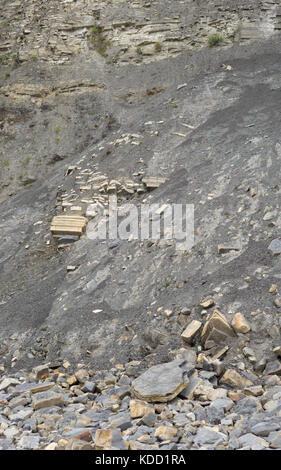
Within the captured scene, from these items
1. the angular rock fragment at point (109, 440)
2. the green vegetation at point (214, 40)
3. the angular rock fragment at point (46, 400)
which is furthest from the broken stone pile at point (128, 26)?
the angular rock fragment at point (109, 440)

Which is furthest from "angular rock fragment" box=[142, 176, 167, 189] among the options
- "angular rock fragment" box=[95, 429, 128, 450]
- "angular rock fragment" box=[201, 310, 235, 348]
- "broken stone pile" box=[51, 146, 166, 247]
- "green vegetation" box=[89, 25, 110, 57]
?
"green vegetation" box=[89, 25, 110, 57]

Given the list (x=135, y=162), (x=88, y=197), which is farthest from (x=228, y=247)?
(x=135, y=162)

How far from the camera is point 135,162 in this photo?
44.2ft

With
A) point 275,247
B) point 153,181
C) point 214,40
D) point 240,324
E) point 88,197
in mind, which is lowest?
point 88,197

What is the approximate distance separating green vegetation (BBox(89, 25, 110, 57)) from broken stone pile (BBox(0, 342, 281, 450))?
15.8m

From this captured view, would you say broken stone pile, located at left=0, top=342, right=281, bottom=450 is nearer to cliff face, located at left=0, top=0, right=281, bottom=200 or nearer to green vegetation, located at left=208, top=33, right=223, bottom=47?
cliff face, located at left=0, top=0, right=281, bottom=200

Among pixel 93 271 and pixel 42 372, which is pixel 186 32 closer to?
pixel 93 271

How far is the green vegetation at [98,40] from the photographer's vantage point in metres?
19.6

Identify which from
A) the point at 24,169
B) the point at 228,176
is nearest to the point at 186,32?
the point at 24,169

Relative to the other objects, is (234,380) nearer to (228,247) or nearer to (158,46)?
(228,247)

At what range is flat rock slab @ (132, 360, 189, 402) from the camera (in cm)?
570

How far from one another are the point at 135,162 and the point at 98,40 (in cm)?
893

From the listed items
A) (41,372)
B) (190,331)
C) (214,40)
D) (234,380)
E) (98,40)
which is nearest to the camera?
(234,380)

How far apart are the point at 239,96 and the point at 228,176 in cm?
532
